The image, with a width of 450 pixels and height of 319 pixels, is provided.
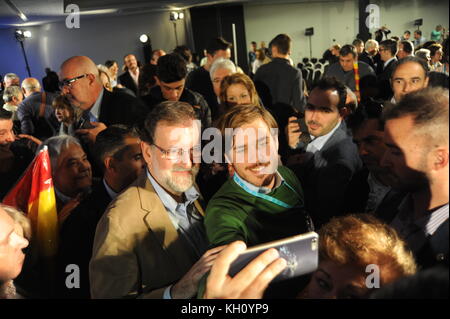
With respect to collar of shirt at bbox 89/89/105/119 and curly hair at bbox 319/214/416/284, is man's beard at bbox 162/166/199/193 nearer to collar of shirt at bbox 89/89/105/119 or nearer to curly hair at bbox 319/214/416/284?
curly hair at bbox 319/214/416/284

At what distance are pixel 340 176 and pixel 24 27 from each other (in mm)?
1441

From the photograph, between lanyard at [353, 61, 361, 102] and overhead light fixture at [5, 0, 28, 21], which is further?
lanyard at [353, 61, 361, 102]

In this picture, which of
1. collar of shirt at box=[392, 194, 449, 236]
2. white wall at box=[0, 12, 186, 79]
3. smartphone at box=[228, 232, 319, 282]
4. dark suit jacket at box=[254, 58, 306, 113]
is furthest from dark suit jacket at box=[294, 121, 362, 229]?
dark suit jacket at box=[254, 58, 306, 113]

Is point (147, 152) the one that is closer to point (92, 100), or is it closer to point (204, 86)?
point (92, 100)

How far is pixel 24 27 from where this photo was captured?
60.1 inches

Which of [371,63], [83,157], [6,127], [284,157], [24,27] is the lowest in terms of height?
[284,157]

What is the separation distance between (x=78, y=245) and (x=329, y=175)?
0.87 metres

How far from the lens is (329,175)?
1210 millimetres

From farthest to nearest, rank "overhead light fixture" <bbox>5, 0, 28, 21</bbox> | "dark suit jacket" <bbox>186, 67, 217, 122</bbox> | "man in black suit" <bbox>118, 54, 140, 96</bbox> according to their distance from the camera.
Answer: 1. "man in black suit" <bbox>118, 54, 140, 96</bbox>
2. "dark suit jacket" <bbox>186, 67, 217, 122</bbox>
3. "overhead light fixture" <bbox>5, 0, 28, 21</bbox>

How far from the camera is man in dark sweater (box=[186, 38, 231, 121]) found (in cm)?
263

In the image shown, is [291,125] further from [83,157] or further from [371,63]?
[83,157]

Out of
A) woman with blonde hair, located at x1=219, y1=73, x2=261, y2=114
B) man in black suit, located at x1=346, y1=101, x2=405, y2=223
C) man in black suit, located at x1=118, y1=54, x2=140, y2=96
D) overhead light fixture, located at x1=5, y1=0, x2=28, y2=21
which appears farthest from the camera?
man in black suit, located at x1=118, y1=54, x2=140, y2=96

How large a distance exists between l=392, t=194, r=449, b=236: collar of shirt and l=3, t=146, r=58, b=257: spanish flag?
3.31 ft

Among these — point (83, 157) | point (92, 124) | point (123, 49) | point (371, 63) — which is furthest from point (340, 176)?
point (123, 49)
